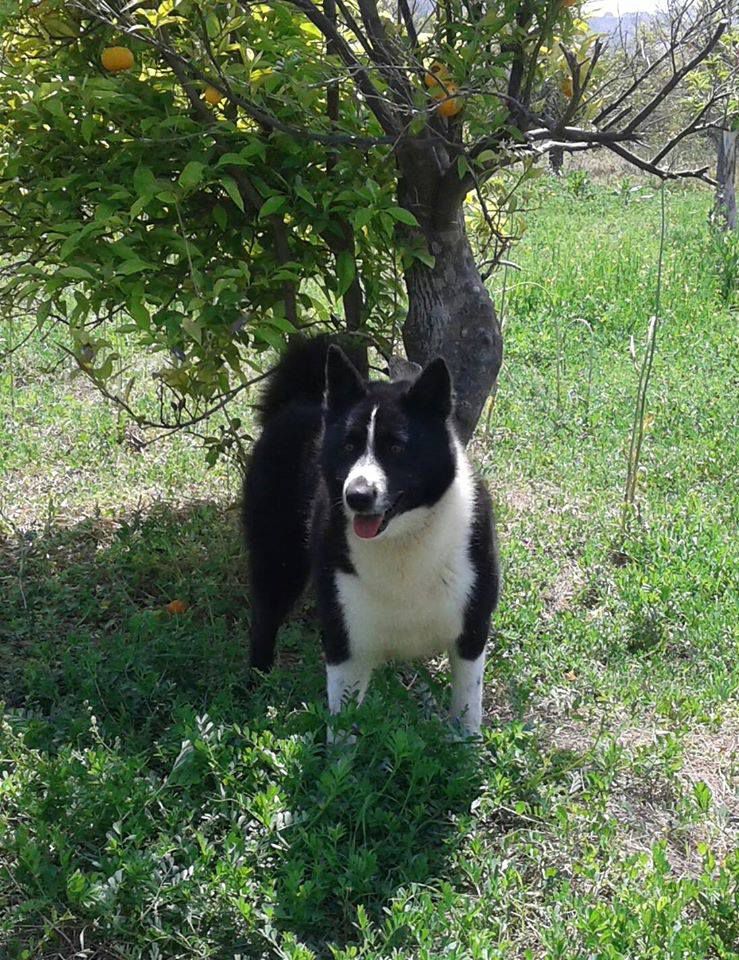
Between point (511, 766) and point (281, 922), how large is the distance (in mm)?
882

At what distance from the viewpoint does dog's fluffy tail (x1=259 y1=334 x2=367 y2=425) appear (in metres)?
4.55

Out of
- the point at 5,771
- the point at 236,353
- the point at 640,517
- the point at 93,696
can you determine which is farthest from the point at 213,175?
the point at 640,517

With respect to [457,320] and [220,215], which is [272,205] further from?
[457,320]

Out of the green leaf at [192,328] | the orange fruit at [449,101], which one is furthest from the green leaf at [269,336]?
the orange fruit at [449,101]

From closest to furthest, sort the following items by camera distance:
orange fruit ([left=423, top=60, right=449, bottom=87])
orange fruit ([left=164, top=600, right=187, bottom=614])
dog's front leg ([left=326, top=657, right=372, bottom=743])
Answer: dog's front leg ([left=326, top=657, right=372, bottom=743])
orange fruit ([left=423, top=60, right=449, bottom=87])
orange fruit ([left=164, top=600, right=187, bottom=614])

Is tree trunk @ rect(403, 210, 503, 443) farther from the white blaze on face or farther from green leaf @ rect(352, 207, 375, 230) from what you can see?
the white blaze on face

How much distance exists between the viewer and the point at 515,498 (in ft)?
19.6

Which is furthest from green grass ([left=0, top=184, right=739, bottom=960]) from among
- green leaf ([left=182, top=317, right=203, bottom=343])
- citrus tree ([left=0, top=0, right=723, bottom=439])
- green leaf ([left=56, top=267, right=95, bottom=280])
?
green leaf ([left=56, top=267, right=95, bottom=280])

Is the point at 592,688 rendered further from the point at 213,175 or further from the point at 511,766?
the point at 213,175

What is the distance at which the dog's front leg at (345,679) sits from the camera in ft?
12.3

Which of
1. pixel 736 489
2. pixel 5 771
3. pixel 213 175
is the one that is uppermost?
pixel 213 175

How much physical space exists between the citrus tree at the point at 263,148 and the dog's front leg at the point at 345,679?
1.16m

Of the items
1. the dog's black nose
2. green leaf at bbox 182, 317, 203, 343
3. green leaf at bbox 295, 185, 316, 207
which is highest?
green leaf at bbox 295, 185, 316, 207

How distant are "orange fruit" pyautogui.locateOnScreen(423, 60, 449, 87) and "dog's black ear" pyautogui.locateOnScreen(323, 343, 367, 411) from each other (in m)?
1.00
